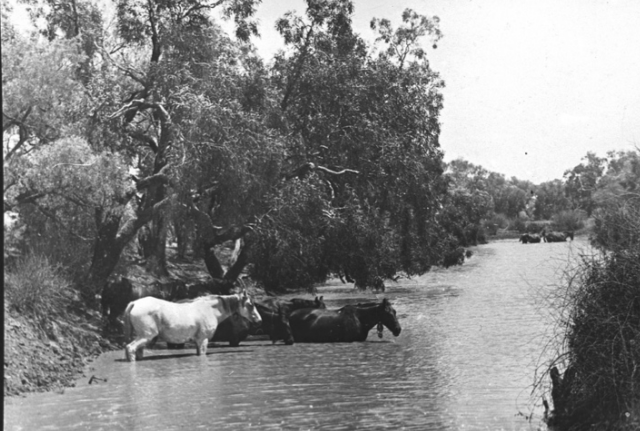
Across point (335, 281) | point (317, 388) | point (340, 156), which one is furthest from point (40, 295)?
point (335, 281)

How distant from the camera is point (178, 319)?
65.2 ft

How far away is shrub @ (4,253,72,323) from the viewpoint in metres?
17.4

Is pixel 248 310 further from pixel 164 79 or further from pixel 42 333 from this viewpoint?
pixel 164 79

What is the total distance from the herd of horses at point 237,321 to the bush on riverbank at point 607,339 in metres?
11.0

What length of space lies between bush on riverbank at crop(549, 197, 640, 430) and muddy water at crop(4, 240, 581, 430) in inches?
30.0

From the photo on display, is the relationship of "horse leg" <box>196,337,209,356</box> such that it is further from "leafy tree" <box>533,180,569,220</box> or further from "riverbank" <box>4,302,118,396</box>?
"leafy tree" <box>533,180,569,220</box>

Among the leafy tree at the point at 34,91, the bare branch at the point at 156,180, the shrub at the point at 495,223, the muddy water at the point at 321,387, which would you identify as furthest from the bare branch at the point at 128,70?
the shrub at the point at 495,223

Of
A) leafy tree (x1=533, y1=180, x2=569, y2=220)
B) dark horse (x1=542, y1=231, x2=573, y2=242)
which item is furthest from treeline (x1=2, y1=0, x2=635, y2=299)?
leafy tree (x1=533, y1=180, x2=569, y2=220)

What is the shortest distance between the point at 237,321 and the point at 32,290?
5803 millimetres

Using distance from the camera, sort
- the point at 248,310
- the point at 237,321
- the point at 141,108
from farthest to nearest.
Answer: the point at 141,108
the point at 237,321
the point at 248,310

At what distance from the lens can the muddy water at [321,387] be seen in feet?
39.4

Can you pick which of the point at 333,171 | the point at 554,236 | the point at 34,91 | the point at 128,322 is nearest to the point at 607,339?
the point at 128,322

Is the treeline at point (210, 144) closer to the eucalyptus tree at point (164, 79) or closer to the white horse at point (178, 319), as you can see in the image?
the eucalyptus tree at point (164, 79)

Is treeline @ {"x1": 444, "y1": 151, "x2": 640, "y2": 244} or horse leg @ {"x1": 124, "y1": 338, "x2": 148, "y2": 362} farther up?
treeline @ {"x1": 444, "y1": 151, "x2": 640, "y2": 244}
